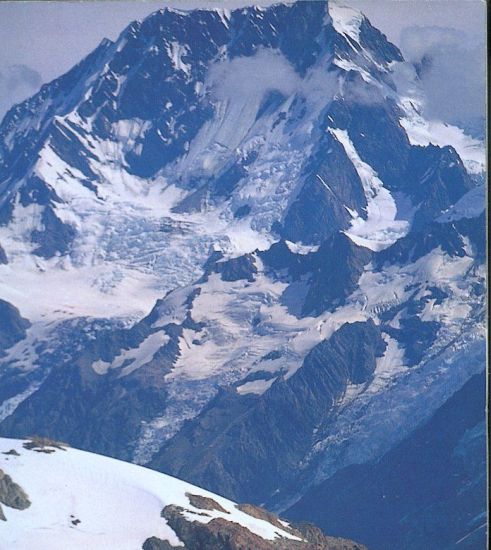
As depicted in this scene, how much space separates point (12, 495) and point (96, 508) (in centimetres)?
701

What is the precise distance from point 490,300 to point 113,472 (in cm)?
9534

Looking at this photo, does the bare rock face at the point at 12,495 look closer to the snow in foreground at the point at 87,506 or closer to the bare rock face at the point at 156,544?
the snow in foreground at the point at 87,506

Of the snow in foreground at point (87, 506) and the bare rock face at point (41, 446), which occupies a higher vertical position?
the bare rock face at point (41, 446)

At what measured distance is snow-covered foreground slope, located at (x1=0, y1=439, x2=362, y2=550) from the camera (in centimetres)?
15325

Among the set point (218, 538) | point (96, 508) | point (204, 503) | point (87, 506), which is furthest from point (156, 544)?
point (204, 503)

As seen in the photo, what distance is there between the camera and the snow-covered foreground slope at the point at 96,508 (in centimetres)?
15325

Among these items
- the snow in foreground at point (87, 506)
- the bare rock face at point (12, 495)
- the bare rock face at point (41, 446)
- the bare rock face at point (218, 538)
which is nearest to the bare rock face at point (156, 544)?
the bare rock face at point (218, 538)

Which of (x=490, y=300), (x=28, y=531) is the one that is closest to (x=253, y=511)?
(x=28, y=531)

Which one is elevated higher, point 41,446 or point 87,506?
point 41,446

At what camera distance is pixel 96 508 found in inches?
6250

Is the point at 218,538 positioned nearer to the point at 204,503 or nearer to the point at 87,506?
the point at 204,503

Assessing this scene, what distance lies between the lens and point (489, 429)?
255 feet

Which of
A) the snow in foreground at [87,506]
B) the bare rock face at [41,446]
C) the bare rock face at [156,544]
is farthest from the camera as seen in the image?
the bare rock face at [41,446]

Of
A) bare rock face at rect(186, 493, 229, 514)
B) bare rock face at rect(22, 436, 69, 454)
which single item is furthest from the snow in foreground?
bare rock face at rect(186, 493, 229, 514)
